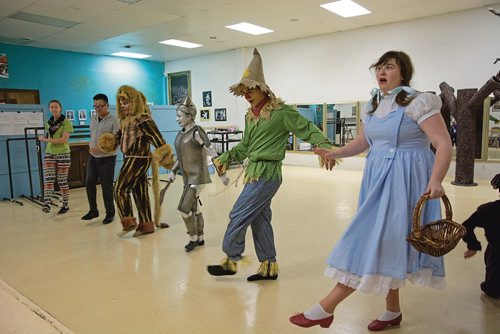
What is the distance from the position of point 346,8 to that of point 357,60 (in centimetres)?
180

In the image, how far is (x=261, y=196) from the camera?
2611mm

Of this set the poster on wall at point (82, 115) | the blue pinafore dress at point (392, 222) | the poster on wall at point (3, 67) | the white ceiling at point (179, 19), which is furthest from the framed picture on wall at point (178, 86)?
the blue pinafore dress at point (392, 222)

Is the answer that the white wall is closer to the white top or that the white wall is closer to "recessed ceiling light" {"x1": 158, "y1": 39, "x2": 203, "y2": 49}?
"recessed ceiling light" {"x1": 158, "y1": 39, "x2": 203, "y2": 49}

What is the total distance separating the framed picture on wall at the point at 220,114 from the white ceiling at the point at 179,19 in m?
2.14

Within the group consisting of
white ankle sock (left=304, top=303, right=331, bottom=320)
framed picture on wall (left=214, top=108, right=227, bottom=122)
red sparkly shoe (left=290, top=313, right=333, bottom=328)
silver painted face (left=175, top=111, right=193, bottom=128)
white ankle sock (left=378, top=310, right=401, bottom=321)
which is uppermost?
framed picture on wall (left=214, top=108, right=227, bottom=122)

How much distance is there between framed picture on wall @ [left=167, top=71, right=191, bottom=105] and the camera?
41.3 feet

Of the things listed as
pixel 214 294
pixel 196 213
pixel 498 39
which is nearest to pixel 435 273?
pixel 214 294

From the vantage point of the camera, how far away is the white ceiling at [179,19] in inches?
264

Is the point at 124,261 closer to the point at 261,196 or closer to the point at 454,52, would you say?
the point at 261,196

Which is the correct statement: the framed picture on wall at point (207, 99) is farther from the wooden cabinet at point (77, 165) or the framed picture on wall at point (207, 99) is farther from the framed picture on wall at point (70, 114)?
the wooden cabinet at point (77, 165)

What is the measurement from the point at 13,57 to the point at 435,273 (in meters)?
11.0

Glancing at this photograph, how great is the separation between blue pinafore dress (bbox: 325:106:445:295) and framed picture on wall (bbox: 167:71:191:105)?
11.3 m

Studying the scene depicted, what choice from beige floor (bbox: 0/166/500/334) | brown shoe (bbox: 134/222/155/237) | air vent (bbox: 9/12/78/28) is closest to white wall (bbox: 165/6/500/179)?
beige floor (bbox: 0/166/500/334)

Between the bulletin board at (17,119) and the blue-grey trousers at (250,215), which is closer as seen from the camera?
the blue-grey trousers at (250,215)
